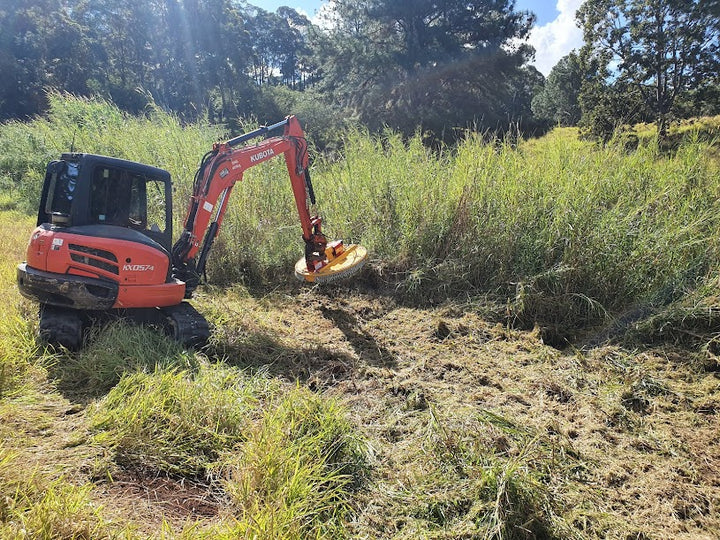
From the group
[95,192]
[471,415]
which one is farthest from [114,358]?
[471,415]

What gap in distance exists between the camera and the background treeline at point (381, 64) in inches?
507

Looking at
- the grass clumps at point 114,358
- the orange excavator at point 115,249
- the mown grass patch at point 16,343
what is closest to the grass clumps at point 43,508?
the grass clumps at point 114,358

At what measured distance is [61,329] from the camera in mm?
3160

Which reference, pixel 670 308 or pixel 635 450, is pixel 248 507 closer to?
pixel 635 450

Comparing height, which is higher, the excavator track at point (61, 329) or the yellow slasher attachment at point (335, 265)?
the yellow slasher attachment at point (335, 265)

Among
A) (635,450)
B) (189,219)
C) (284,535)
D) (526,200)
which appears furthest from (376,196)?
(284,535)

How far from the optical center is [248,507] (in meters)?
1.83

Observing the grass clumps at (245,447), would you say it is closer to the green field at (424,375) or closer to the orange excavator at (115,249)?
the green field at (424,375)

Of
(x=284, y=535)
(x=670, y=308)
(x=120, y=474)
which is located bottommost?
(x=120, y=474)

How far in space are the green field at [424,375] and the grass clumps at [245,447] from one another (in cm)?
1

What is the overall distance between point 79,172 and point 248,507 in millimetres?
2872

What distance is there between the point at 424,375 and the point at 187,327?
2.00 meters

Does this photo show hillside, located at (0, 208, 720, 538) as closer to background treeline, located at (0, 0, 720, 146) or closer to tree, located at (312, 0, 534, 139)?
background treeline, located at (0, 0, 720, 146)

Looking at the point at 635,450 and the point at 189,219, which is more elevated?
the point at 189,219
